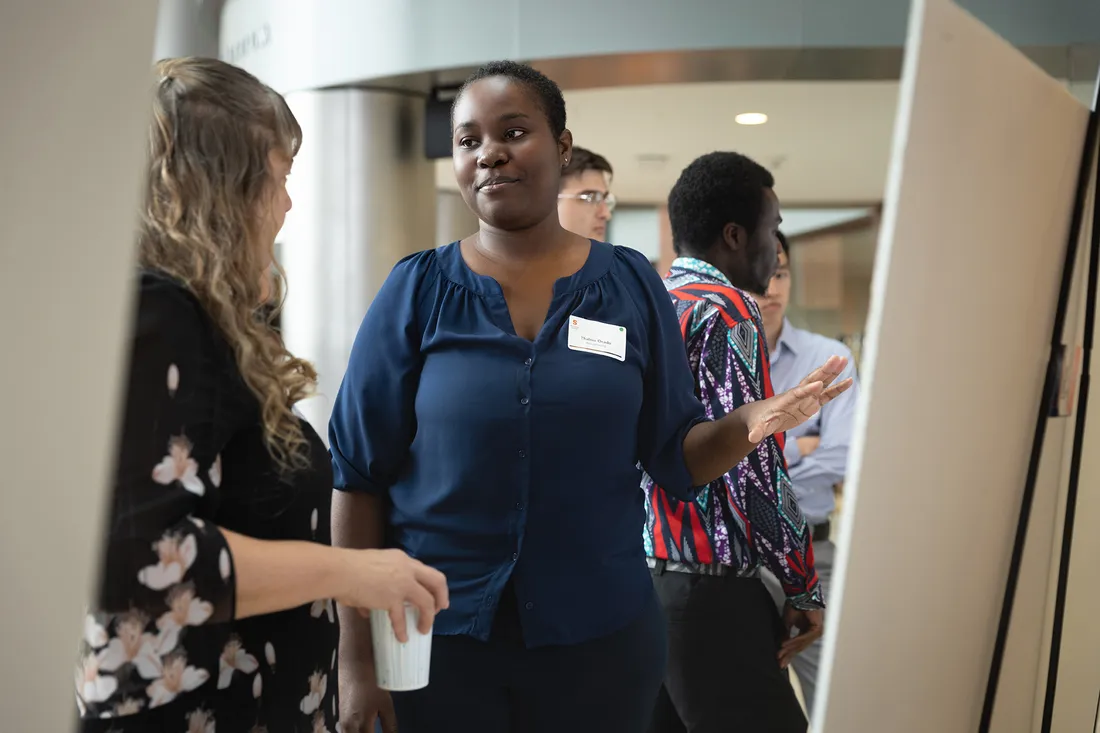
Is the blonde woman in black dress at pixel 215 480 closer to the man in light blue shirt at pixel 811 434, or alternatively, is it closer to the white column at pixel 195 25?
the man in light blue shirt at pixel 811 434

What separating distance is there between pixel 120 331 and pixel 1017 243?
51.2 inches

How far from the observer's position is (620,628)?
56.8 inches

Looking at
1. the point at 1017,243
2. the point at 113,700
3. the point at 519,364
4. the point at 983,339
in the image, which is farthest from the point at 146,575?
the point at 1017,243

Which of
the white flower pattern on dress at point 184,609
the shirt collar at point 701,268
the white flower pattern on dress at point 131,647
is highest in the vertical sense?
the shirt collar at point 701,268

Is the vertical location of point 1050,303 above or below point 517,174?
below

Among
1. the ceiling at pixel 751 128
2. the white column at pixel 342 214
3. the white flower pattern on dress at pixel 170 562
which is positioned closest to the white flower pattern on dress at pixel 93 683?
the white flower pattern on dress at pixel 170 562

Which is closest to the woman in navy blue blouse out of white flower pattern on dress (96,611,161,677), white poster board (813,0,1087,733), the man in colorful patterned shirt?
white poster board (813,0,1087,733)

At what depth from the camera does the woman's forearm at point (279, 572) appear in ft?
3.06

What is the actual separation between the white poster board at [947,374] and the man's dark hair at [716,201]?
56 cm

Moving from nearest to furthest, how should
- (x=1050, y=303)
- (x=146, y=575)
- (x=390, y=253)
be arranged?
1. (x=146, y=575)
2. (x=1050, y=303)
3. (x=390, y=253)

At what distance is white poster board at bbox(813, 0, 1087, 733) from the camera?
119 cm

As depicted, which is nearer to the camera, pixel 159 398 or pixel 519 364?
pixel 159 398

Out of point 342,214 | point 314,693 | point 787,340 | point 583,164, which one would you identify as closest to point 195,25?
point 342,214

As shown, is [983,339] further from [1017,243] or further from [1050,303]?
[1050,303]
